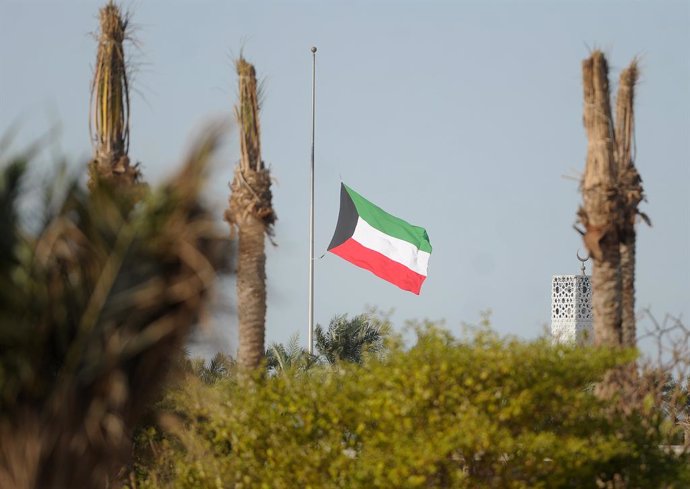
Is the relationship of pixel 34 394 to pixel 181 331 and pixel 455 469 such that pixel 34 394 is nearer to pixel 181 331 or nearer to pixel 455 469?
pixel 181 331

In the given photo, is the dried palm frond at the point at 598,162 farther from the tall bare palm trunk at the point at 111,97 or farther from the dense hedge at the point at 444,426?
the tall bare palm trunk at the point at 111,97

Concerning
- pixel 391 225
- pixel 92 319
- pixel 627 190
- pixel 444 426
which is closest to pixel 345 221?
pixel 391 225

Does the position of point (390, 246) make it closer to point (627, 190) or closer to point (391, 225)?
point (391, 225)

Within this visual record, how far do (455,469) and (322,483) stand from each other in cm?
156

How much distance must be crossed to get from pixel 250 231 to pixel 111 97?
5.04 metres

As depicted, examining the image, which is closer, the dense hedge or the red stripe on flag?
the dense hedge

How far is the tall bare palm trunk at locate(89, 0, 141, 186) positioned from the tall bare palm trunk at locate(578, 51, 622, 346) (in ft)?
21.5

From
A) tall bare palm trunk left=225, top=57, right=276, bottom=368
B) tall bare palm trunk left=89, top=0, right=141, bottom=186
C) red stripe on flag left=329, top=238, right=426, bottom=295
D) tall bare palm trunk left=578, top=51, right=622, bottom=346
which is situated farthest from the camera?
red stripe on flag left=329, top=238, right=426, bottom=295

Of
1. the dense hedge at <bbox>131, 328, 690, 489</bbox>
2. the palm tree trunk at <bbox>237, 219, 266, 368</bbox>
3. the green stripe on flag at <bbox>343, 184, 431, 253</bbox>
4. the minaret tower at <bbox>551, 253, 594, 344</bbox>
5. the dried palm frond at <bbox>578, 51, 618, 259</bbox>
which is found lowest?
the dense hedge at <bbox>131, 328, 690, 489</bbox>

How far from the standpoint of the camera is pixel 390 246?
30609 millimetres

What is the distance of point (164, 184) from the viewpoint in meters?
7.02

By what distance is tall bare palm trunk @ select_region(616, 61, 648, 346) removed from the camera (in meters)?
16.8

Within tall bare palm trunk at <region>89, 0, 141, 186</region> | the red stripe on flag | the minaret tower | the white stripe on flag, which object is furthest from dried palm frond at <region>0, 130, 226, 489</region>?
the minaret tower

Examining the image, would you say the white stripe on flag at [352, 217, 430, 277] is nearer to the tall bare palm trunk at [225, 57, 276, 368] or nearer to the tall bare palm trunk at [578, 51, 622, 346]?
the tall bare palm trunk at [225, 57, 276, 368]
